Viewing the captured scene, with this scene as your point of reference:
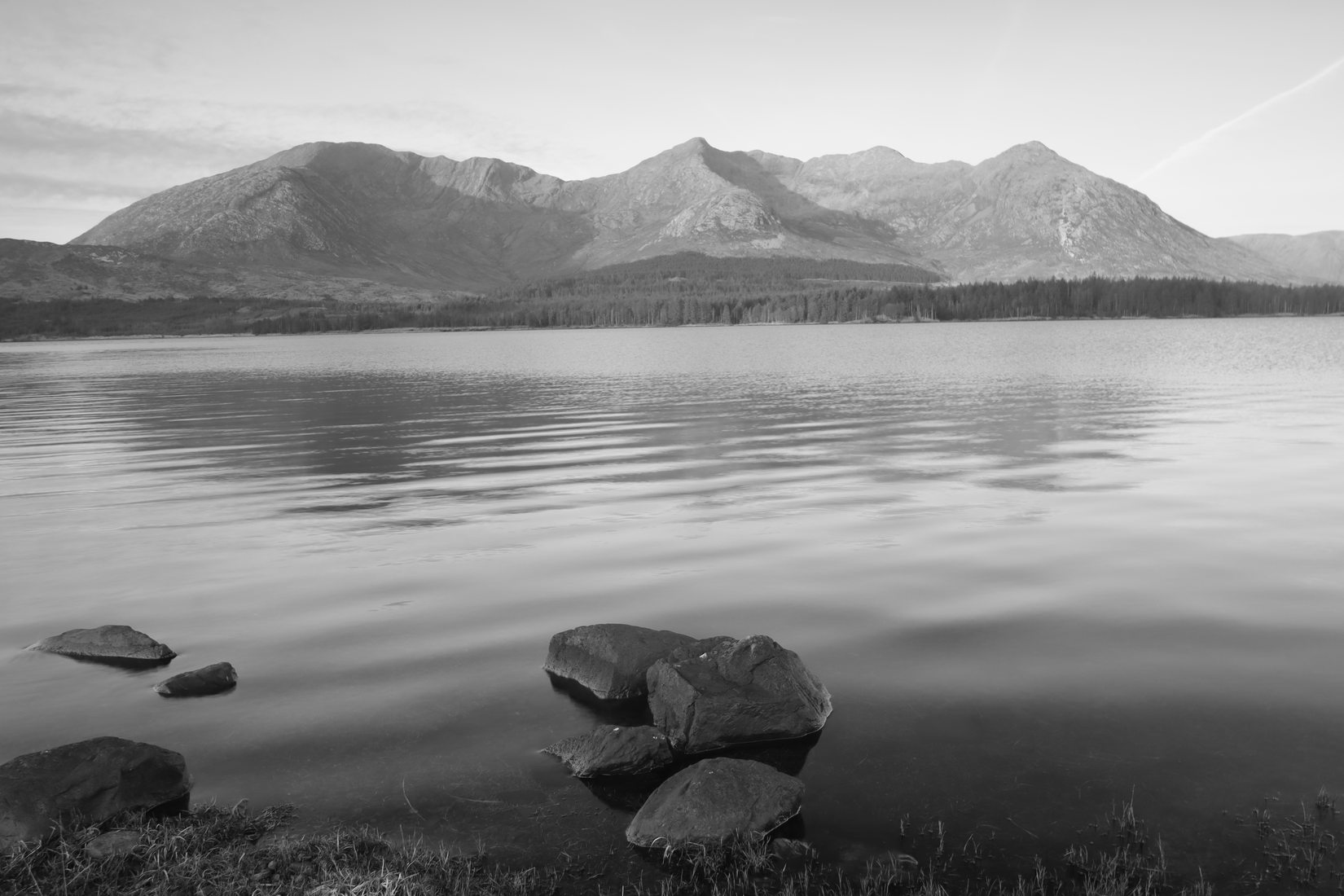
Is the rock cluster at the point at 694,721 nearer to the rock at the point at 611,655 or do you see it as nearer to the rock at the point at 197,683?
the rock at the point at 611,655

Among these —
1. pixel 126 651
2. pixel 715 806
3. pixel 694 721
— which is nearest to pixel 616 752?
pixel 694 721

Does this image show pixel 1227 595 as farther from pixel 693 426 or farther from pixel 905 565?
pixel 693 426

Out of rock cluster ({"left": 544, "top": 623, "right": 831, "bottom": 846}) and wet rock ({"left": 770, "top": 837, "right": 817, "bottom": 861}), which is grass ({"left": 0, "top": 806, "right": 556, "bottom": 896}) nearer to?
rock cluster ({"left": 544, "top": 623, "right": 831, "bottom": 846})

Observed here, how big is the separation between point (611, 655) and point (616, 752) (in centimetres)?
265

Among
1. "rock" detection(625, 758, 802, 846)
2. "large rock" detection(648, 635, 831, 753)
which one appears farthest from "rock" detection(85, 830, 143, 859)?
"large rock" detection(648, 635, 831, 753)

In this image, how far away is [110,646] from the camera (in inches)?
650

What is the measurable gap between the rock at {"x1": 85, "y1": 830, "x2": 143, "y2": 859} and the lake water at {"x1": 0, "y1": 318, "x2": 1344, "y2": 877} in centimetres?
139

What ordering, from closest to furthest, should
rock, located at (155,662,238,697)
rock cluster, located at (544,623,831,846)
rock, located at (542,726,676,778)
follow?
rock cluster, located at (544,623,831,846) < rock, located at (542,726,676,778) < rock, located at (155,662,238,697)

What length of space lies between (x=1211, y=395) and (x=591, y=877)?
5893 centimetres

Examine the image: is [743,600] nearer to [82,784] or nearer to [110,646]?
[110,646]

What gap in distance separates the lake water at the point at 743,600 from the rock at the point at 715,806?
1.55ft

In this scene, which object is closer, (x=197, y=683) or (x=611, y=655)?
(x=611, y=655)

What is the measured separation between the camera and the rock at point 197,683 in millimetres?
14938

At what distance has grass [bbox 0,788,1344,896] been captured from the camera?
30.9 feet
